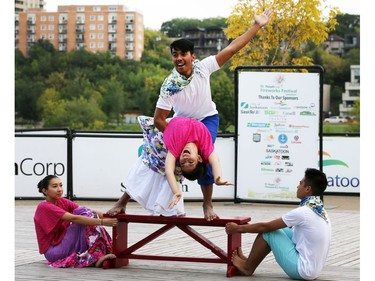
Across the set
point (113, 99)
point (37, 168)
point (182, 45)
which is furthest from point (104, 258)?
point (113, 99)

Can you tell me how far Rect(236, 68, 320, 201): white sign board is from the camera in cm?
1584

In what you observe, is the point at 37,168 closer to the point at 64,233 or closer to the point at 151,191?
the point at 64,233

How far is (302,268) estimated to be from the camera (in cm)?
815

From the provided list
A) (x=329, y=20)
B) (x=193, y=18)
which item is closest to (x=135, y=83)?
(x=193, y=18)

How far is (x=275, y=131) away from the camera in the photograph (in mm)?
16156

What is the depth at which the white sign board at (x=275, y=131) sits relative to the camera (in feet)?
52.0

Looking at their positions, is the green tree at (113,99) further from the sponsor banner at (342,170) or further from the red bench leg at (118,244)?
the red bench leg at (118,244)

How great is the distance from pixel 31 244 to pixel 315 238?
4129 millimetres

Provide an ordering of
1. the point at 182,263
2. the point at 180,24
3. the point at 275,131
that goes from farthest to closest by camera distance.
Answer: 1. the point at 180,24
2. the point at 275,131
3. the point at 182,263

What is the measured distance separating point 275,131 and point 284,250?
8.04 metres

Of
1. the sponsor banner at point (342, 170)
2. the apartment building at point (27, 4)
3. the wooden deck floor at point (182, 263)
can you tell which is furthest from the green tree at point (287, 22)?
the apartment building at point (27, 4)

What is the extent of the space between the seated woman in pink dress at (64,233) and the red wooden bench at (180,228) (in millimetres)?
127

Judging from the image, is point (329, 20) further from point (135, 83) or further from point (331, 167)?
point (135, 83)

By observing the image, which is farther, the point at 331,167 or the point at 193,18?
the point at 193,18
